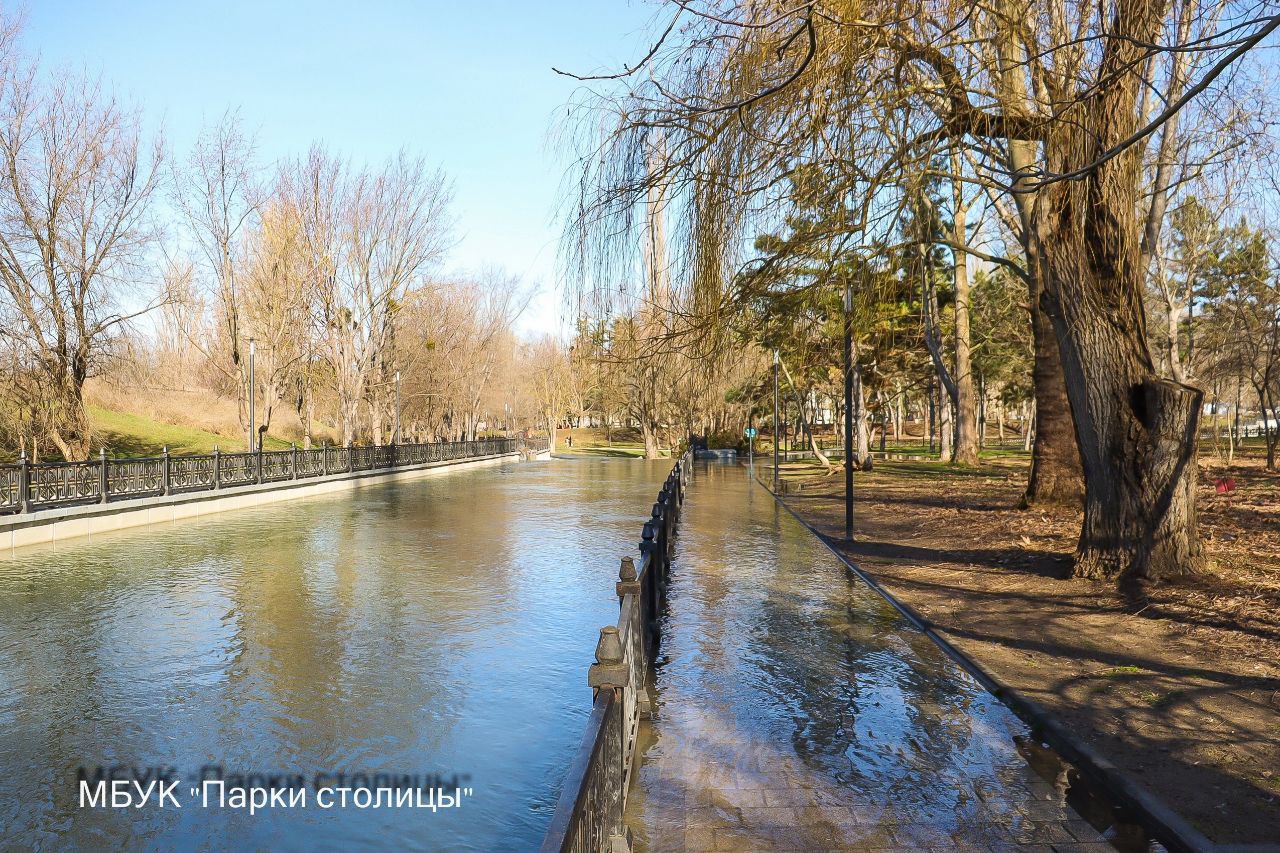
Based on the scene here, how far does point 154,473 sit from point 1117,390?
894 inches

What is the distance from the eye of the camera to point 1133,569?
10.4 m

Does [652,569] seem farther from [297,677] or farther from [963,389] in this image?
[963,389]

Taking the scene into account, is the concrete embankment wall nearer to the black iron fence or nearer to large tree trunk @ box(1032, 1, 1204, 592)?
the black iron fence

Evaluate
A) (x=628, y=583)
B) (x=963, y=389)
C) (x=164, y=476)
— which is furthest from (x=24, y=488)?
(x=963, y=389)

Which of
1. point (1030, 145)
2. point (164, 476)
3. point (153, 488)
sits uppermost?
point (1030, 145)

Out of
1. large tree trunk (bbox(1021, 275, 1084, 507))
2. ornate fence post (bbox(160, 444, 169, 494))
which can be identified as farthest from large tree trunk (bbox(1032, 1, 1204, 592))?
ornate fence post (bbox(160, 444, 169, 494))

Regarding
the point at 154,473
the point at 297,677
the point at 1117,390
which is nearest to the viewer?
the point at 297,677

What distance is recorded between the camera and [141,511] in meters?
21.5

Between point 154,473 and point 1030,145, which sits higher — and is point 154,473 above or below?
below

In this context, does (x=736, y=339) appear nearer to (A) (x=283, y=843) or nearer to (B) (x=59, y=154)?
(A) (x=283, y=843)

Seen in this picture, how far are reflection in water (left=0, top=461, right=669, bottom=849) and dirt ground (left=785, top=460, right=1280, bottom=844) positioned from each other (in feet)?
12.8

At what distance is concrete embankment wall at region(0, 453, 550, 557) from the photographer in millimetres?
17594

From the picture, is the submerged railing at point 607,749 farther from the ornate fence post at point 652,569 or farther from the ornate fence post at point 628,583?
the ornate fence post at point 652,569

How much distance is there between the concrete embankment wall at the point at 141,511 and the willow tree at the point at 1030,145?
16.6 metres
